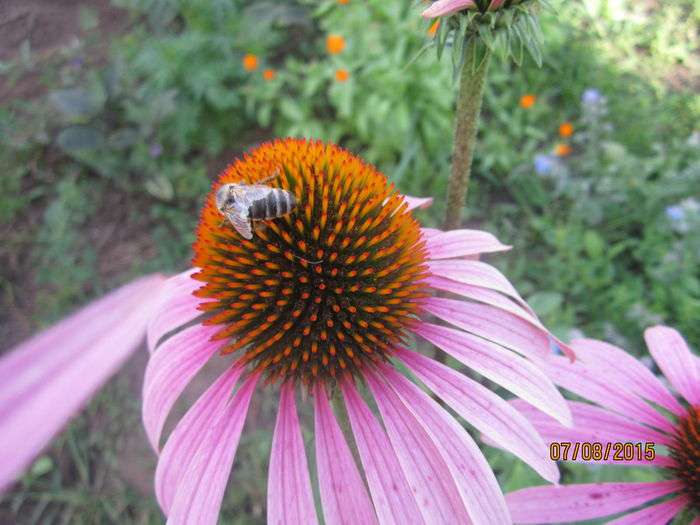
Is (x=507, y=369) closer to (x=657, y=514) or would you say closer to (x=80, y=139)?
(x=657, y=514)

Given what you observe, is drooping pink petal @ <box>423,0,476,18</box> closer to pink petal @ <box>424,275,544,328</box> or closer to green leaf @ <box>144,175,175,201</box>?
pink petal @ <box>424,275,544,328</box>

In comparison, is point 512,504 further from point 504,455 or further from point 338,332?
point 504,455

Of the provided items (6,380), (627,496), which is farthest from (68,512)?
(6,380)

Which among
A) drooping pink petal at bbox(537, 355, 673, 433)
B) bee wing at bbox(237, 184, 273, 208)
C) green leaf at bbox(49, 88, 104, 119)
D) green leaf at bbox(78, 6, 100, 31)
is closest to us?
bee wing at bbox(237, 184, 273, 208)

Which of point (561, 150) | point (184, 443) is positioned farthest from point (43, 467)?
point (561, 150)

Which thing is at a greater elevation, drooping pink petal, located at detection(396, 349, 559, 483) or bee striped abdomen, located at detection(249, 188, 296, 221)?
bee striped abdomen, located at detection(249, 188, 296, 221)

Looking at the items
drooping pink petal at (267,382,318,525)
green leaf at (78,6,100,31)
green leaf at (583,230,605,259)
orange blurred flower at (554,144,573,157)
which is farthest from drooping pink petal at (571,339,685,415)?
green leaf at (78,6,100,31)

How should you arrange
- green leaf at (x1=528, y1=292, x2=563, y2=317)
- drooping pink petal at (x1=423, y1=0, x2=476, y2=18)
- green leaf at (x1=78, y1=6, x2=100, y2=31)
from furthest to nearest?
1. green leaf at (x1=78, y1=6, x2=100, y2=31)
2. green leaf at (x1=528, y1=292, x2=563, y2=317)
3. drooping pink petal at (x1=423, y1=0, x2=476, y2=18)

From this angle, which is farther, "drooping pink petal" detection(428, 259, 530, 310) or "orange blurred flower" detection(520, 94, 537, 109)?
"orange blurred flower" detection(520, 94, 537, 109)
